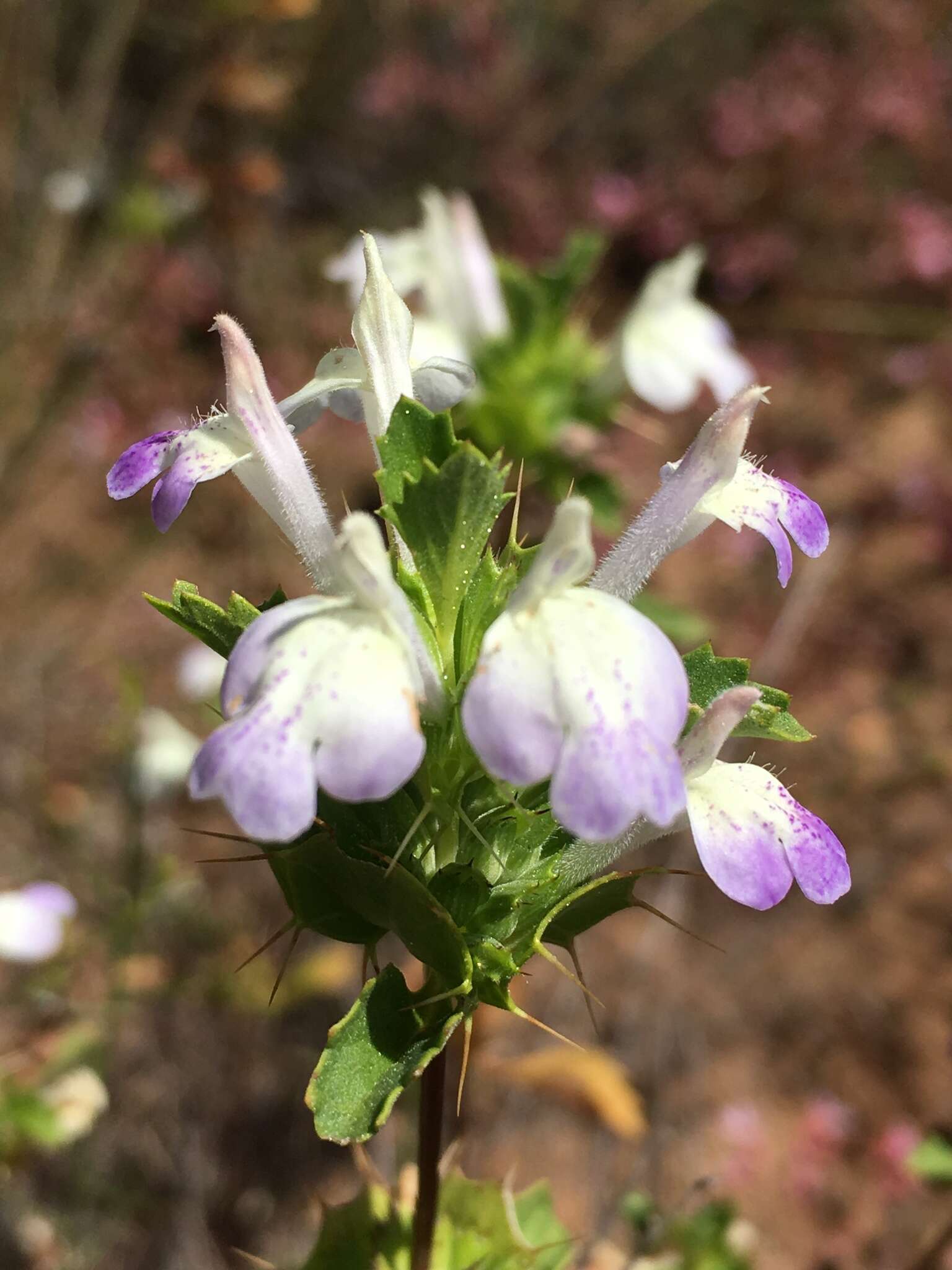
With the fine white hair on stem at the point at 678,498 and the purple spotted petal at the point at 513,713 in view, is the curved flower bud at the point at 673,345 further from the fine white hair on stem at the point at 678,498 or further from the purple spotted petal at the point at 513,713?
the purple spotted petal at the point at 513,713

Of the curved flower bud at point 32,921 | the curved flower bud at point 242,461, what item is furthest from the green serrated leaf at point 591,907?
the curved flower bud at point 32,921

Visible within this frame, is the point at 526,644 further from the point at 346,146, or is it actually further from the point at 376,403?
the point at 346,146

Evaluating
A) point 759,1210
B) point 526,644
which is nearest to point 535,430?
point 526,644

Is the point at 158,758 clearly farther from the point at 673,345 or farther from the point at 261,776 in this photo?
the point at 261,776

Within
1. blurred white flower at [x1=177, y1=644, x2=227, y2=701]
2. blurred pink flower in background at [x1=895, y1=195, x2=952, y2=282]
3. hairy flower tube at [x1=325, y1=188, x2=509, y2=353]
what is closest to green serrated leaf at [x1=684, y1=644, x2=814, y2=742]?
hairy flower tube at [x1=325, y1=188, x2=509, y2=353]

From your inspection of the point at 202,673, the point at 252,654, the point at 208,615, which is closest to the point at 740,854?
the point at 252,654
